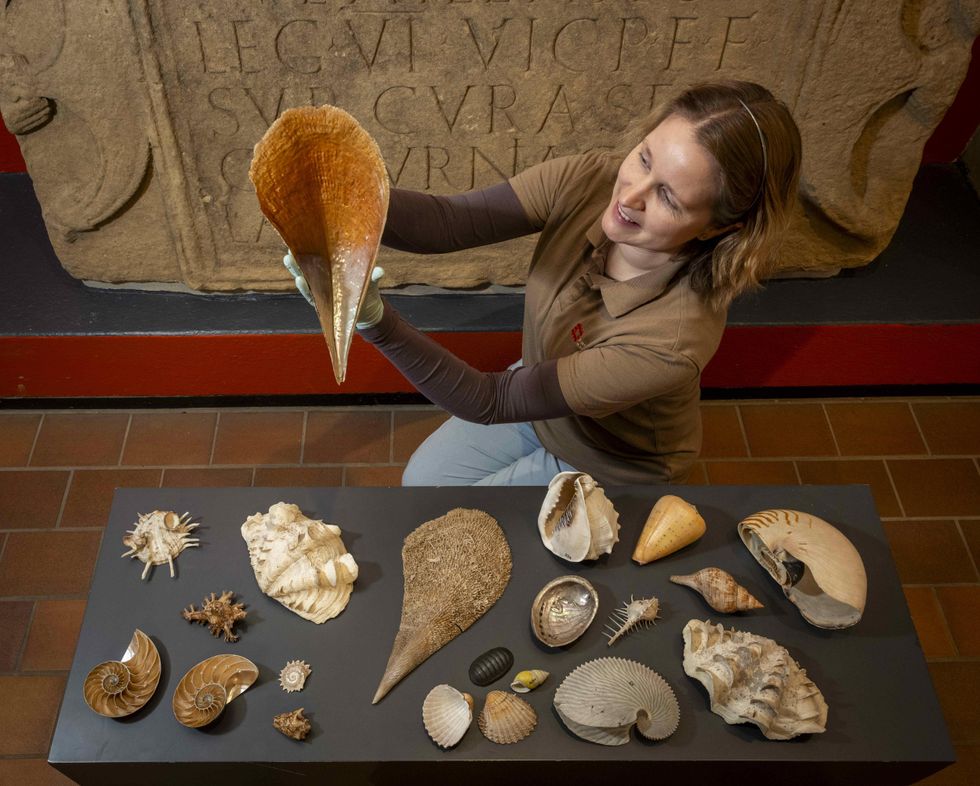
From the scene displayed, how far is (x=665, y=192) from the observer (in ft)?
5.17

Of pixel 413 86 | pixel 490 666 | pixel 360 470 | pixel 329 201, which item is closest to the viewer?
pixel 329 201

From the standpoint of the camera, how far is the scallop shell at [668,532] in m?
1.83

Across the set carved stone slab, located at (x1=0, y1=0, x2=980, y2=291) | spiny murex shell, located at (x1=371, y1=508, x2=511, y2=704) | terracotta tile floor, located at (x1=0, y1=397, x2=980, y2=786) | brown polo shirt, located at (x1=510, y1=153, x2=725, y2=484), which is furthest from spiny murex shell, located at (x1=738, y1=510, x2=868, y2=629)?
carved stone slab, located at (x1=0, y1=0, x2=980, y2=291)

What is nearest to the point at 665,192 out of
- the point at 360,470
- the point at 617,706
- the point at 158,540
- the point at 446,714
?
the point at 617,706

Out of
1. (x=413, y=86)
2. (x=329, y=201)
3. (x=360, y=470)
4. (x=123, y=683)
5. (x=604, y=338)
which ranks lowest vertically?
(x=360, y=470)

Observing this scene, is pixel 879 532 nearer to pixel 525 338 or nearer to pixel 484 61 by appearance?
pixel 525 338

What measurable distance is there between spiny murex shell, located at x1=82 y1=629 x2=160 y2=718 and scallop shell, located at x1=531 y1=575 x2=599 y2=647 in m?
0.75

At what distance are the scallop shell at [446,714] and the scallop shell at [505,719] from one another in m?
0.03

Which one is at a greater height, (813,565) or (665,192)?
(665,192)

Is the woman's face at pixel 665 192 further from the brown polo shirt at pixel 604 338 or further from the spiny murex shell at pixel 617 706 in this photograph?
the spiny murex shell at pixel 617 706

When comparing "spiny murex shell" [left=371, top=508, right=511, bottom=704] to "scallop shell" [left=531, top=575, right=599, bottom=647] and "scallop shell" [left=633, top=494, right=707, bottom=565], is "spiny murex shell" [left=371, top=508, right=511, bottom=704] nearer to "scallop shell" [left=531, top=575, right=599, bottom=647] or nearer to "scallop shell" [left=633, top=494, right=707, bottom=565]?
"scallop shell" [left=531, top=575, right=599, bottom=647]

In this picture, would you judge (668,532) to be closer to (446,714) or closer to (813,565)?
(813,565)

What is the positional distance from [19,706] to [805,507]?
85.3 inches

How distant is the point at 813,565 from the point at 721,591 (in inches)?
7.5
